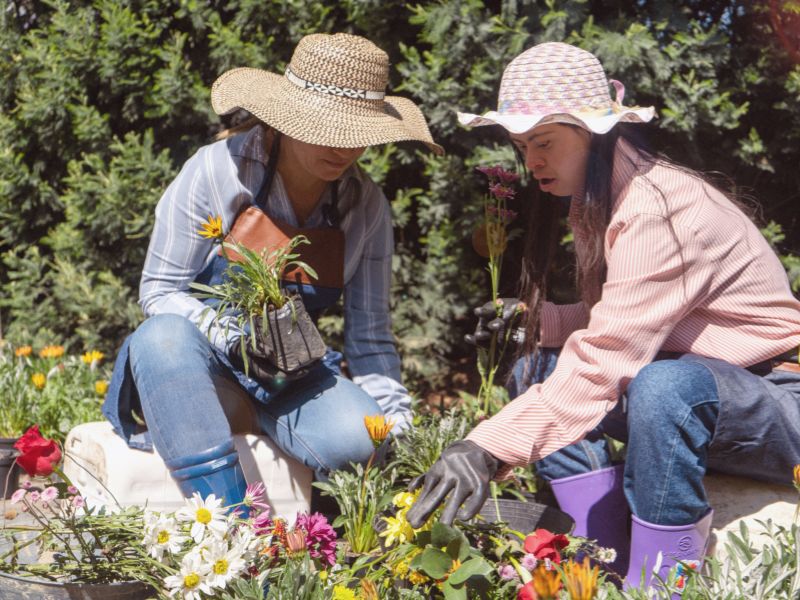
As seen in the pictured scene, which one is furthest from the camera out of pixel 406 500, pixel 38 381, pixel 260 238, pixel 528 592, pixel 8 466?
pixel 38 381

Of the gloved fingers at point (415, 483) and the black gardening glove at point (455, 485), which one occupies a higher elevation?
the black gardening glove at point (455, 485)

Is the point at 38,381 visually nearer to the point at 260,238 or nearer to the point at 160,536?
the point at 260,238

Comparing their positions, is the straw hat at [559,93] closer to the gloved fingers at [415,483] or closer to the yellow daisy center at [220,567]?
the gloved fingers at [415,483]

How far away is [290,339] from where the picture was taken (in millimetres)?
2127

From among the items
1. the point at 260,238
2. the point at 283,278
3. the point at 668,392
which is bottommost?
the point at 668,392

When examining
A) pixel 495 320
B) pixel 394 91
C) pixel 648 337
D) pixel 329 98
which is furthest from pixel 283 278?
pixel 394 91

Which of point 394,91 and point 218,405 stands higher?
point 394,91

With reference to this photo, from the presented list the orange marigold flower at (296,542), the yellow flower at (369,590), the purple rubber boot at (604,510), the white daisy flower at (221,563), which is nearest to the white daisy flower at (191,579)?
the white daisy flower at (221,563)

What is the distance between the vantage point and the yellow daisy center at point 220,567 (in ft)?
5.44

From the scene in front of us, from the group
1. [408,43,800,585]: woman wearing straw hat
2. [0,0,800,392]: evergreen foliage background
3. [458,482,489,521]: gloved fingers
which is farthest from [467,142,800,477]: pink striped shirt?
[0,0,800,392]: evergreen foliage background

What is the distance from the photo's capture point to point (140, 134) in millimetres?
3918

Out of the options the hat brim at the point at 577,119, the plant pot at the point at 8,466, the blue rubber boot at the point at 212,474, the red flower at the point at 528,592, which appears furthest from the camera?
the plant pot at the point at 8,466

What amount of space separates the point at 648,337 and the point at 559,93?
0.64 meters

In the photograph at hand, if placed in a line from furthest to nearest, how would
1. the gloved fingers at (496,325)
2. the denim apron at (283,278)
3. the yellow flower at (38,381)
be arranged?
the yellow flower at (38,381), the gloved fingers at (496,325), the denim apron at (283,278)
